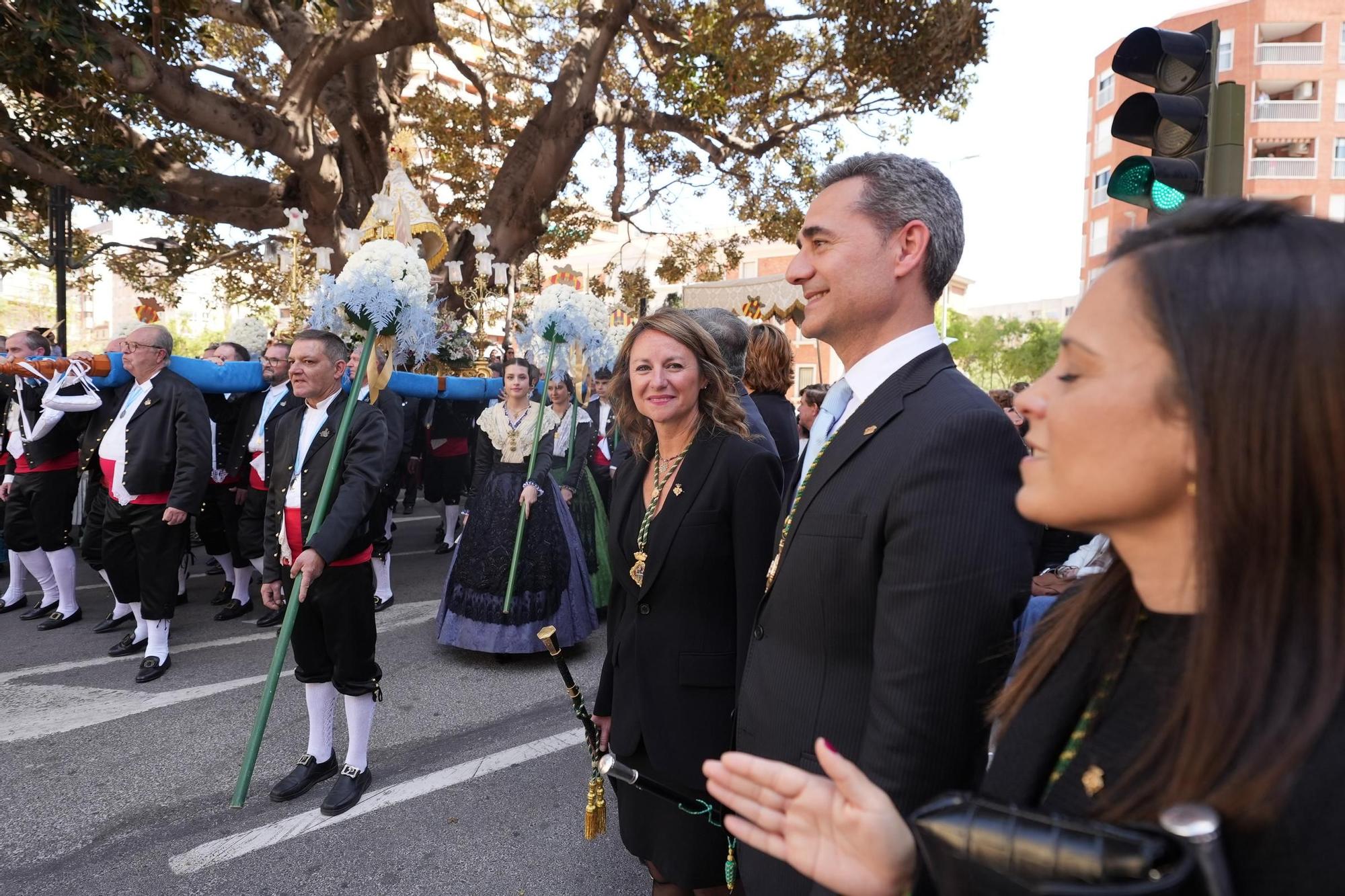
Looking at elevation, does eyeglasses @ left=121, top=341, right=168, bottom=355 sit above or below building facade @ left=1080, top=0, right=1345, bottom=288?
below

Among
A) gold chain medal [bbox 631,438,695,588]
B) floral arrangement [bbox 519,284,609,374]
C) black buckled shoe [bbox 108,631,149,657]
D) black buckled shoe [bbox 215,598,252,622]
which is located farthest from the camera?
black buckled shoe [bbox 215,598,252,622]

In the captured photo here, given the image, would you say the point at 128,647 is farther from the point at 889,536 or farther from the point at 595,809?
the point at 889,536

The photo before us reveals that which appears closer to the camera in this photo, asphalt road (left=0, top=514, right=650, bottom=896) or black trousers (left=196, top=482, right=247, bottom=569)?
asphalt road (left=0, top=514, right=650, bottom=896)

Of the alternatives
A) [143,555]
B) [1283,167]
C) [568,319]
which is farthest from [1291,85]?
[143,555]

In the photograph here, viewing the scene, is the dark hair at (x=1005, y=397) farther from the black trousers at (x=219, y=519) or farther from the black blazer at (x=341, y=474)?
the black trousers at (x=219, y=519)

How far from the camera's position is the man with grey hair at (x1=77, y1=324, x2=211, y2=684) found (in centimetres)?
512

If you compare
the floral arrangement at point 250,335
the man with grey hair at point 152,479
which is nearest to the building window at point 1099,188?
the floral arrangement at point 250,335

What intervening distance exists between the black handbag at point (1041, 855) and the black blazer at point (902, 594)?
40cm

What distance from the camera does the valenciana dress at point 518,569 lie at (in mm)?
5344

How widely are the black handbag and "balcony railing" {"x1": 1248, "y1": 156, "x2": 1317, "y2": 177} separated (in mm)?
42445

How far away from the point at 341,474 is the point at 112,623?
371 cm

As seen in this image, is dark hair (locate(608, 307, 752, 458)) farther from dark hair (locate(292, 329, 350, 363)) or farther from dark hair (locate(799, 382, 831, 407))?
dark hair (locate(799, 382, 831, 407))

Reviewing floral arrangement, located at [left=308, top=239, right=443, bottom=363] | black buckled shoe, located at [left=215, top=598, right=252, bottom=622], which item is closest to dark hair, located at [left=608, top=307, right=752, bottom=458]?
floral arrangement, located at [left=308, top=239, right=443, bottom=363]

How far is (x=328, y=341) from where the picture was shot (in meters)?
3.67
